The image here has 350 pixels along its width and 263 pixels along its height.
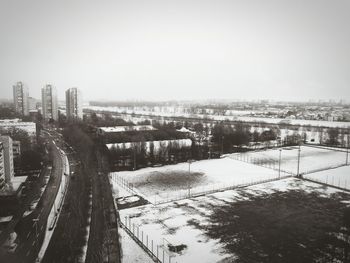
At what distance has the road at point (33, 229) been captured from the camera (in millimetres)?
11540

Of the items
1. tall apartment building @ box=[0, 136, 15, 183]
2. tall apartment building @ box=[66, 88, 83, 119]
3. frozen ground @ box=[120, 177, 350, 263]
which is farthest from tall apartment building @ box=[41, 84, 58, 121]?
frozen ground @ box=[120, 177, 350, 263]

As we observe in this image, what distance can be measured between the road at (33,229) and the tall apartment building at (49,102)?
47080mm

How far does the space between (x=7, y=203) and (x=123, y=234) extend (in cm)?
811

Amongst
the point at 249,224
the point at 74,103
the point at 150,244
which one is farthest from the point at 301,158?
the point at 74,103

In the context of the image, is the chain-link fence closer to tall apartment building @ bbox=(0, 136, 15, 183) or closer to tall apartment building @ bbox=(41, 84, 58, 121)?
tall apartment building @ bbox=(0, 136, 15, 183)

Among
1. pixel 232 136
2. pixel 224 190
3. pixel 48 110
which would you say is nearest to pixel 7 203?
pixel 224 190

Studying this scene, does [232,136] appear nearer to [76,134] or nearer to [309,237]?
[76,134]

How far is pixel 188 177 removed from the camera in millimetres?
24094

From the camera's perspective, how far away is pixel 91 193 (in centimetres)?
1942

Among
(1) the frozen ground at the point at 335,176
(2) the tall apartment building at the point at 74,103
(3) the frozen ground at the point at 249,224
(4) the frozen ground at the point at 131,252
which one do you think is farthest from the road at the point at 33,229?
(2) the tall apartment building at the point at 74,103

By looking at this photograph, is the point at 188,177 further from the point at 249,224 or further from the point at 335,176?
the point at 335,176

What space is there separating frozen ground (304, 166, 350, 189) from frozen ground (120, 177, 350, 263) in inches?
102

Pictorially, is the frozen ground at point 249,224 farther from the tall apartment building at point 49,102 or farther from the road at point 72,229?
the tall apartment building at point 49,102

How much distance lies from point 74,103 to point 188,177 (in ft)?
158
